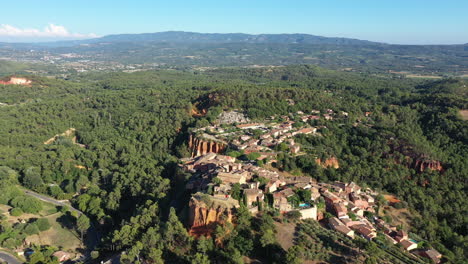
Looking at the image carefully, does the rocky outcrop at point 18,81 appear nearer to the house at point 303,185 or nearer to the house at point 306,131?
the house at point 306,131

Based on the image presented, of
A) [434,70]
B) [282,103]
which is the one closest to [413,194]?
[282,103]

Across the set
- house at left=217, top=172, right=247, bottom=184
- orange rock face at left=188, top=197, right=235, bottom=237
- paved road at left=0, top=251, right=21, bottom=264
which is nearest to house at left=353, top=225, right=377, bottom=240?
house at left=217, top=172, right=247, bottom=184

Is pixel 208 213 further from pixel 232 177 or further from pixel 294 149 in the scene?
pixel 294 149

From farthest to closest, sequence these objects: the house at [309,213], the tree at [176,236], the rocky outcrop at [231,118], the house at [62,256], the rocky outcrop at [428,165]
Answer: the rocky outcrop at [231,118]
the rocky outcrop at [428,165]
the house at [62,256]
the house at [309,213]
the tree at [176,236]

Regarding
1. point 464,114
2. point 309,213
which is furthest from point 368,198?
point 464,114

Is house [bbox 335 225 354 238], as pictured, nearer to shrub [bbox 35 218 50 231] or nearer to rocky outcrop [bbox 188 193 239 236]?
rocky outcrop [bbox 188 193 239 236]

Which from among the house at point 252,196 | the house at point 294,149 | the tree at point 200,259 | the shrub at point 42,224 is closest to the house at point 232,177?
the house at point 252,196
